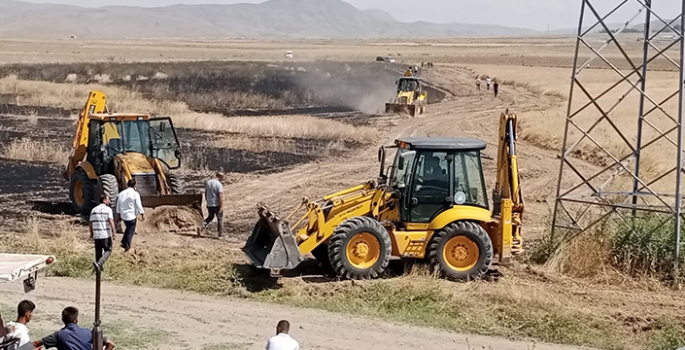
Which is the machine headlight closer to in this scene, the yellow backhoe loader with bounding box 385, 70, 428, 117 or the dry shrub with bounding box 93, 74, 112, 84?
the yellow backhoe loader with bounding box 385, 70, 428, 117

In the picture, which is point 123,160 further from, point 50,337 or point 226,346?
point 50,337

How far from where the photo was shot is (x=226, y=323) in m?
11.7

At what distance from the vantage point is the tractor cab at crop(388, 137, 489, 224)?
13578 millimetres

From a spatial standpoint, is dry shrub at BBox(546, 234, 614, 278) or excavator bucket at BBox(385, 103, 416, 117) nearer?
dry shrub at BBox(546, 234, 614, 278)

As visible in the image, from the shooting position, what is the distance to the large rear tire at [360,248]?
13305mm

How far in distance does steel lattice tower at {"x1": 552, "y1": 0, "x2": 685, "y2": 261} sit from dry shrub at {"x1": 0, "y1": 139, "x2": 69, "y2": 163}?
49.6 ft

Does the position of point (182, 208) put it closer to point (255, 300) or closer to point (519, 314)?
point (255, 300)

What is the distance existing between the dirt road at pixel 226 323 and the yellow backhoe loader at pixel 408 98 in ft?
100

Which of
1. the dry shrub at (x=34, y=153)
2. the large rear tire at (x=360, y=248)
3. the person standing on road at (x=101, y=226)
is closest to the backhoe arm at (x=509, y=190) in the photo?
the large rear tire at (x=360, y=248)

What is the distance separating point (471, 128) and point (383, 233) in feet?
82.2

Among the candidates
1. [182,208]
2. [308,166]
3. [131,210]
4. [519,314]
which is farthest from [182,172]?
[519,314]

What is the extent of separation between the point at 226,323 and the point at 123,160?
25.2 feet

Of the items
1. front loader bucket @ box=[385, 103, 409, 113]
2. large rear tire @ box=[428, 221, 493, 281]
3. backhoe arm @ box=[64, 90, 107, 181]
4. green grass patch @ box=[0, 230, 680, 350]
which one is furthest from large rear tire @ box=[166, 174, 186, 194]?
front loader bucket @ box=[385, 103, 409, 113]

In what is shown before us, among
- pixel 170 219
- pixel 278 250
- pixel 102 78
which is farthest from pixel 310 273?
pixel 102 78
